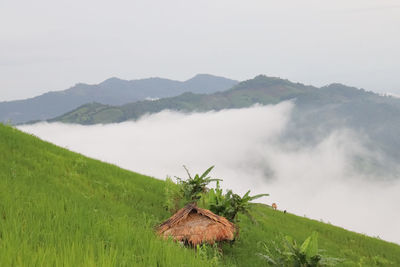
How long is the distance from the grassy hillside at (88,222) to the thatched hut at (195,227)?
58cm

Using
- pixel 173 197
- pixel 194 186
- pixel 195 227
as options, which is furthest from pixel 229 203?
pixel 173 197

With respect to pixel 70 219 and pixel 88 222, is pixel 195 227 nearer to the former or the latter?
pixel 88 222

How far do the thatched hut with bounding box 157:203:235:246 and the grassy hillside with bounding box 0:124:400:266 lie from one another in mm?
576

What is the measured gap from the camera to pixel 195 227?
23.7 feet

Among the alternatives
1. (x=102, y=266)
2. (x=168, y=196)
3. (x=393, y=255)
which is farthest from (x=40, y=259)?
(x=393, y=255)

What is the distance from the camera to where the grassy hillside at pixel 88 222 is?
2934 millimetres

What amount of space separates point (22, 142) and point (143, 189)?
5488 millimetres

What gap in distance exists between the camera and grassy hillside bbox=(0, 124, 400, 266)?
2934mm

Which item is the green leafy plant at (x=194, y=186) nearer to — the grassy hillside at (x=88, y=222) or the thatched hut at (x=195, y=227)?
the grassy hillside at (x=88, y=222)

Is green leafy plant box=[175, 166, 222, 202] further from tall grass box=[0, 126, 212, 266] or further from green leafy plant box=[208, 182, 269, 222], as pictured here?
tall grass box=[0, 126, 212, 266]

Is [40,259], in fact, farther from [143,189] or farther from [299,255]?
[143,189]

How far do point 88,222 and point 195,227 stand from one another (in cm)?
335

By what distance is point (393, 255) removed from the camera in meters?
16.1

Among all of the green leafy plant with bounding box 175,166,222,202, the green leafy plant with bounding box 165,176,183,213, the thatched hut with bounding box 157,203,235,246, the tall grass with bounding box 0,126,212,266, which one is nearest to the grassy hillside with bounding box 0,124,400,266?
the tall grass with bounding box 0,126,212,266
